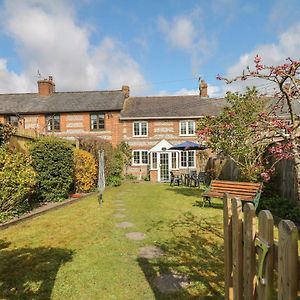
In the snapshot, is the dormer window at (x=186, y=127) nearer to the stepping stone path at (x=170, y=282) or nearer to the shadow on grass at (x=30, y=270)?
the shadow on grass at (x=30, y=270)

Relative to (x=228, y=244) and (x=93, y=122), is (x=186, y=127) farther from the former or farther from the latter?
(x=228, y=244)

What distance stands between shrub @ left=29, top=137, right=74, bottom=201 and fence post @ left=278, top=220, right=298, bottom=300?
11.2m

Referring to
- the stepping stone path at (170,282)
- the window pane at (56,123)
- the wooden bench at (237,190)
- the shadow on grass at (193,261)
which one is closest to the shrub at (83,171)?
the wooden bench at (237,190)

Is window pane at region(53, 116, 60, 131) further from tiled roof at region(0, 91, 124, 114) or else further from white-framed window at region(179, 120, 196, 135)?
white-framed window at region(179, 120, 196, 135)

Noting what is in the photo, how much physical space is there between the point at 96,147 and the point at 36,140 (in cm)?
633

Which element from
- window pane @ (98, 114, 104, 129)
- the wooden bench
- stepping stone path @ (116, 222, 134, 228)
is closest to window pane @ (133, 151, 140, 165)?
window pane @ (98, 114, 104, 129)

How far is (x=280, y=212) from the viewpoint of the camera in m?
9.05

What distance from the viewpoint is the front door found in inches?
986

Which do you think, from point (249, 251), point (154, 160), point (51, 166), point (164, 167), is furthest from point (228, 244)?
point (154, 160)

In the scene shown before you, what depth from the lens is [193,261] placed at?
5402 millimetres

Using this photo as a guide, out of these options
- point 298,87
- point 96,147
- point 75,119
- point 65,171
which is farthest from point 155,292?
point 75,119

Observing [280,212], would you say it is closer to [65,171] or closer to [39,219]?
[39,219]

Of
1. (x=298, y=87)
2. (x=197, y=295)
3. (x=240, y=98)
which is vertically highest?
(x=240, y=98)

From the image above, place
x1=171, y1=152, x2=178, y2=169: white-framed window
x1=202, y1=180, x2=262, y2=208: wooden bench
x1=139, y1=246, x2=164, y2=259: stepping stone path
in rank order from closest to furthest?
1. x1=139, y1=246, x2=164, y2=259: stepping stone path
2. x1=202, y1=180, x2=262, y2=208: wooden bench
3. x1=171, y1=152, x2=178, y2=169: white-framed window
